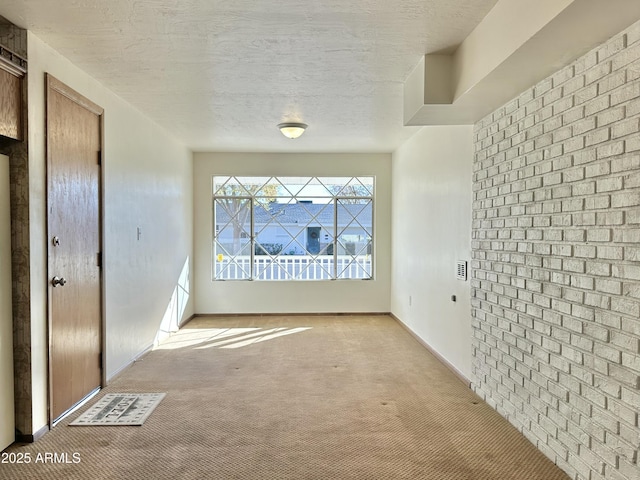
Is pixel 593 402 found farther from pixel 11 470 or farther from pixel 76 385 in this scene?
pixel 76 385

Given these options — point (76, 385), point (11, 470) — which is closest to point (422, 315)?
point (76, 385)

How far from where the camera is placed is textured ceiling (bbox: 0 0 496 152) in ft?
6.96

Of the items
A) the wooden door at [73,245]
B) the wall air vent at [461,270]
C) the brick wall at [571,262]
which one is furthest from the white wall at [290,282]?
the brick wall at [571,262]

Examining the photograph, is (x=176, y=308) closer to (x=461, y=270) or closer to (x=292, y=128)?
(x=292, y=128)

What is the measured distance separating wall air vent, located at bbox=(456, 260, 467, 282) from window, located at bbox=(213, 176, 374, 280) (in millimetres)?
2774

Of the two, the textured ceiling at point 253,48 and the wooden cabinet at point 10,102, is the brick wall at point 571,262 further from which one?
the wooden cabinet at point 10,102

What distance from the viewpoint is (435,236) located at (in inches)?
166

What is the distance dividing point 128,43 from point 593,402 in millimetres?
3119

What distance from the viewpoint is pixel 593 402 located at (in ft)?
6.32

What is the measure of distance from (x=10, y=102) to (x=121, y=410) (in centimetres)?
202

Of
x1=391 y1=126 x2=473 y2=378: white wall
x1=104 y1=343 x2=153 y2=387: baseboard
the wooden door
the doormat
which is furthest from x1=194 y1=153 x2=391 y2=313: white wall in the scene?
the doormat

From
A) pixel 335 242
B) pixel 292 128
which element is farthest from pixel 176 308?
pixel 292 128

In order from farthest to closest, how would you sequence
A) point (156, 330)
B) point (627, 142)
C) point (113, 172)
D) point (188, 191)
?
point (188, 191)
point (156, 330)
point (113, 172)
point (627, 142)

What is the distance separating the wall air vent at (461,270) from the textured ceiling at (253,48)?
147cm
